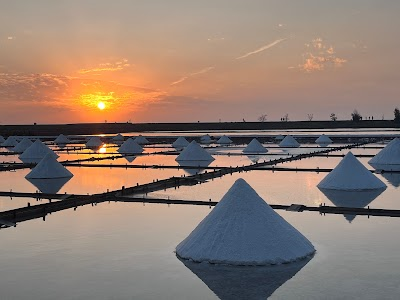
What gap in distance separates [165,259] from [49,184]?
13.8m

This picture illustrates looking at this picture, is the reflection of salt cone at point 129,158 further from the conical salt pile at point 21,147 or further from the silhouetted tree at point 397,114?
the silhouetted tree at point 397,114

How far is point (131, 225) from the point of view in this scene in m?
14.0

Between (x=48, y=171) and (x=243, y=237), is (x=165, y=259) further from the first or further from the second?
(x=48, y=171)

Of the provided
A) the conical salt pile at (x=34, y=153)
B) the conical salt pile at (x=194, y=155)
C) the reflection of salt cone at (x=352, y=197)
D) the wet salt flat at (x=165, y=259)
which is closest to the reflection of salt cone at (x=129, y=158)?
the conical salt pile at (x=194, y=155)

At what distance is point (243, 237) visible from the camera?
34.2 feet

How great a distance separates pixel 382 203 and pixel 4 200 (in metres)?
12.3

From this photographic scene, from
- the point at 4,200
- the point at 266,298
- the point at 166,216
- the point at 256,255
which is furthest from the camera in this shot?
the point at 4,200

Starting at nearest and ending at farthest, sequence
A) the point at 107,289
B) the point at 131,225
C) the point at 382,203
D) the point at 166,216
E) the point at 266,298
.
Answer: the point at 266,298, the point at 107,289, the point at 131,225, the point at 166,216, the point at 382,203

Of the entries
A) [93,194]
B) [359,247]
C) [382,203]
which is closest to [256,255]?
[359,247]

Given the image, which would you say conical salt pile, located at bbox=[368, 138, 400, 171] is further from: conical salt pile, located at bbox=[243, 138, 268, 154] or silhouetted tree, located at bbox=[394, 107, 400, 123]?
silhouetted tree, located at bbox=[394, 107, 400, 123]

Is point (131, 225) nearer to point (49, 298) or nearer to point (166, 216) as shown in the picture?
point (166, 216)

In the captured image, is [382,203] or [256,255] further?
[382,203]

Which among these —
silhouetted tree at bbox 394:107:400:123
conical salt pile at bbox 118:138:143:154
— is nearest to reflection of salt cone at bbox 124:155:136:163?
conical salt pile at bbox 118:138:143:154

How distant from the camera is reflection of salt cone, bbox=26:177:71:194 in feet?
69.8
